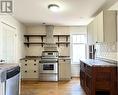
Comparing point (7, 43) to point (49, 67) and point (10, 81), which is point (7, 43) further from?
point (10, 81)

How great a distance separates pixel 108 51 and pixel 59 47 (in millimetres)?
3435

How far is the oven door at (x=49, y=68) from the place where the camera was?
726 centimetres

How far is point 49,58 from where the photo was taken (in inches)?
300

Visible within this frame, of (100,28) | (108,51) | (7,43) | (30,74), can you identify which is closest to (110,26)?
(100,28)

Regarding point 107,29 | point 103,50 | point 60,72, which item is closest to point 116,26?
point 107,29

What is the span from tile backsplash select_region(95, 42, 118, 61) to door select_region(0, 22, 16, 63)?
2.99 meters

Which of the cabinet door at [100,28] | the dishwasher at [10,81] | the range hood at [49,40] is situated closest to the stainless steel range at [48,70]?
the range hood at [49,40]

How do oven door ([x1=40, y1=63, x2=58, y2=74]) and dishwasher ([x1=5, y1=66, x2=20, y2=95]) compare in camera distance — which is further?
oven door ([x1=40, y1=63, x2=58, y2=74])

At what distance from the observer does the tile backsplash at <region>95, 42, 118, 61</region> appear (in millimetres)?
4525

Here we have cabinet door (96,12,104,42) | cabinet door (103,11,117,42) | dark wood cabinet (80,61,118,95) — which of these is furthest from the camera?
cabinet door (96,12,104,42)

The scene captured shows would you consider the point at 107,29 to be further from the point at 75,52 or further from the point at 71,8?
the point at 75,52

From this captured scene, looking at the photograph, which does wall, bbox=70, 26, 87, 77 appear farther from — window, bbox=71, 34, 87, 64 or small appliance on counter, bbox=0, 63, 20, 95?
small appliance on counter, bbox=0, 63, 20, 95

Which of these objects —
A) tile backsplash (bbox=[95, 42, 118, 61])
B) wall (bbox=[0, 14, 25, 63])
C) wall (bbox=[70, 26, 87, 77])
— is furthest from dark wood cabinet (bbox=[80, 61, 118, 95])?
wall (bbox=[70, 26, 87, 77])

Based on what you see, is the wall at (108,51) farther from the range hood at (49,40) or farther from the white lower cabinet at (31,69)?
the white lower cabinet at (31,69)
